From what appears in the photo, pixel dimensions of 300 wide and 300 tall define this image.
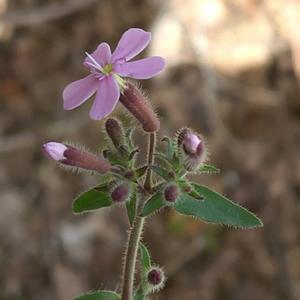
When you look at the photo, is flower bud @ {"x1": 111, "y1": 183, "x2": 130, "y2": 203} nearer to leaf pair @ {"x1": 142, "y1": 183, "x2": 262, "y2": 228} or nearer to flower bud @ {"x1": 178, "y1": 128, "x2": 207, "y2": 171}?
leaf pair @ {"x1": 142, "y1": 183, "x2": 262, "y2": 228}

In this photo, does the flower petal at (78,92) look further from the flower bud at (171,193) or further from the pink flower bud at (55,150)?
the flower bud at (171,193)

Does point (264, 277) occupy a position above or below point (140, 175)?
below

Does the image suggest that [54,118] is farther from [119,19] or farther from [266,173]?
[266,173]

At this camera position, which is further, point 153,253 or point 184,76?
point 184,76

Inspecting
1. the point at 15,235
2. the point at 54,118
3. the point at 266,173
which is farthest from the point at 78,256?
the point at 266,173

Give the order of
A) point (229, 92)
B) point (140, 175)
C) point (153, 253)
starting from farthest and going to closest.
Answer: point (229, 92)
point (153, 253)
point (140, 175)

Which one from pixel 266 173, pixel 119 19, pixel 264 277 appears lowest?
pixel 264 277

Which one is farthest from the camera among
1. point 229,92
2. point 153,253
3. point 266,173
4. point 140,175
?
point 229,92
